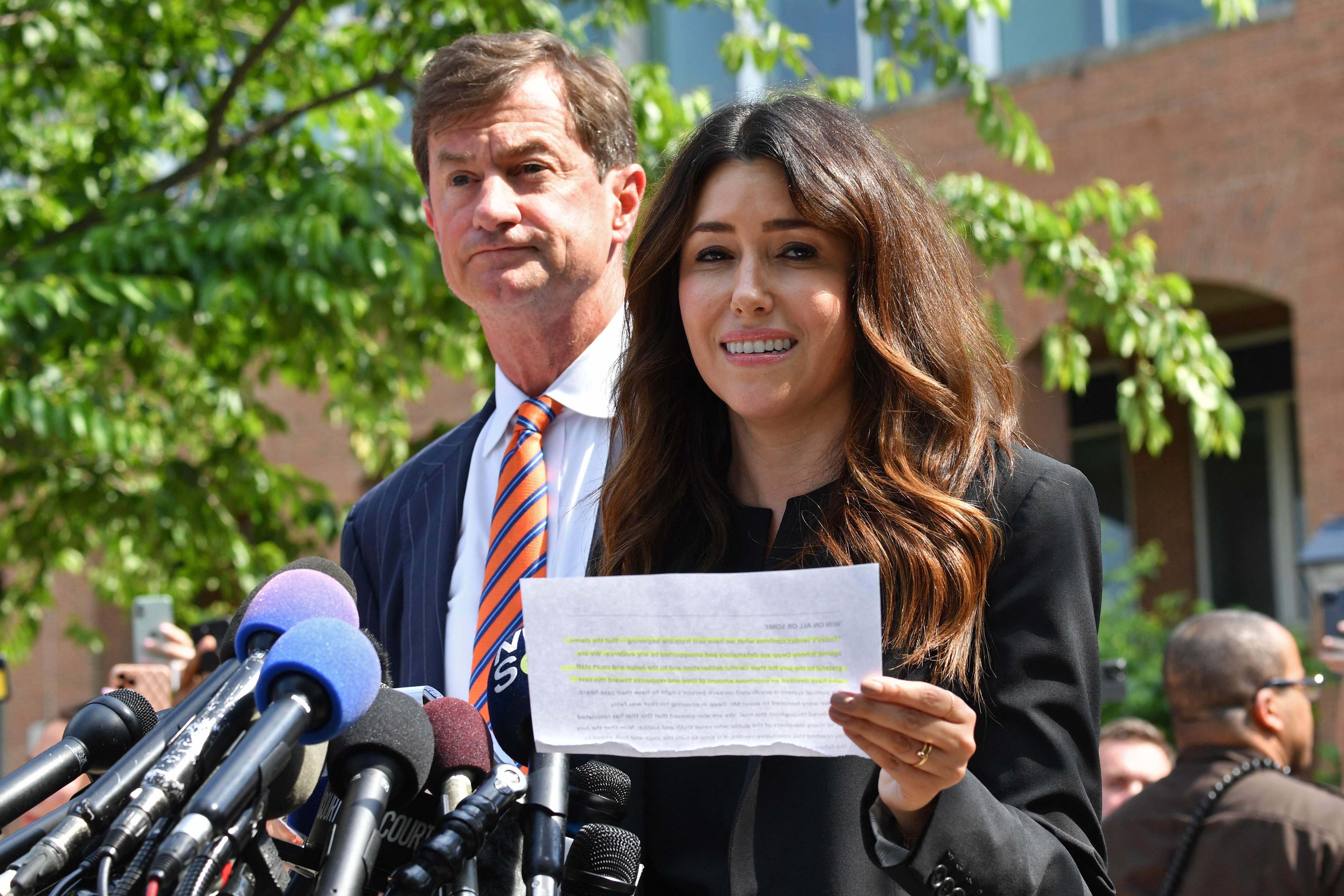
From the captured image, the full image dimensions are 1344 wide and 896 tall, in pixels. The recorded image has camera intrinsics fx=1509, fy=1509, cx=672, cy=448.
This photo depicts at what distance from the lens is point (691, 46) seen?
551 inches

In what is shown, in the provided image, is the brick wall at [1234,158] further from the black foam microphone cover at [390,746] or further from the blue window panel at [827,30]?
the black foam microphone cover at [390,746]

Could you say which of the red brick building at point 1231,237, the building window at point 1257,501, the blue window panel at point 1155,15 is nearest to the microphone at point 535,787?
the red brick building at point 1231,237

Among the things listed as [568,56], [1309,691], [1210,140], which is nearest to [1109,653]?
[1210,140]

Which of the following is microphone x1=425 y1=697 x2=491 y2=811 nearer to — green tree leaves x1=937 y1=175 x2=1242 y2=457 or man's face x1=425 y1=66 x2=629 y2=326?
man's face x1=425 y1=66 x2=629 y2=326

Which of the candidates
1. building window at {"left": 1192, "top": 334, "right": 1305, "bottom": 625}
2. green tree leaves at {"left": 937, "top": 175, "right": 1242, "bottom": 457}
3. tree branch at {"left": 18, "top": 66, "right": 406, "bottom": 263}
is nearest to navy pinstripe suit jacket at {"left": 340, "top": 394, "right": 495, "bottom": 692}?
green tree leaves at {"left": 937, "top": 175, "right": 1242, "bottom": 457}

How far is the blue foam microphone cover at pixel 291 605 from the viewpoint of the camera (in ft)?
5.64

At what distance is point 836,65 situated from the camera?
12.9m

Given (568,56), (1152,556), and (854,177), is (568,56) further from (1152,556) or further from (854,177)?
(1152,556)

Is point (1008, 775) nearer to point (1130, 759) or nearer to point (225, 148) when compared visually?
point (1130, 759)

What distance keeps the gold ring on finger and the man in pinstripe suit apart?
4.63ft

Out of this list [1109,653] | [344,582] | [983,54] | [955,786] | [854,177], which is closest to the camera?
[955,786]

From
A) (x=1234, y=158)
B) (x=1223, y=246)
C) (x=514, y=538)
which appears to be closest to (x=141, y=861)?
(x=514, y=538)

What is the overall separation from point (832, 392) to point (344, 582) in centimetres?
82

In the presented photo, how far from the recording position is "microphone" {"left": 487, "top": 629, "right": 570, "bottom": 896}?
169cm
